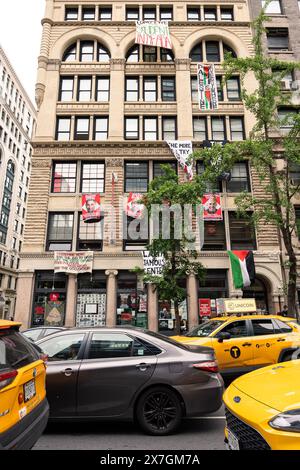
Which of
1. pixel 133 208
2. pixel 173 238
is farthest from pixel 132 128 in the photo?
pixel 173 238

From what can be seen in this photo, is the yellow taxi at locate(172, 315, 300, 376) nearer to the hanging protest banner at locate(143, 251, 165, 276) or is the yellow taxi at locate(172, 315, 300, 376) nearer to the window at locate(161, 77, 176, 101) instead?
the hanging protest banner at locate(143, 251, 165, 276)

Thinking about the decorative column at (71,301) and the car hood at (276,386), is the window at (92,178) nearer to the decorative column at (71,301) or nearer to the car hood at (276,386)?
the decorative column at (71,301)

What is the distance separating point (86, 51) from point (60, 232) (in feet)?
50.2

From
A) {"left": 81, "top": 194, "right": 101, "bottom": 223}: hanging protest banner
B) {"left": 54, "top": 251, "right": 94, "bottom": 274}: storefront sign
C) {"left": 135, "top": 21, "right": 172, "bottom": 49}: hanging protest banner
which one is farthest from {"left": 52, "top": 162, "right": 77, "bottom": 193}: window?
{"left": 135, "top": 21, "right": 172, "bottom": 49}: hanging protest banner

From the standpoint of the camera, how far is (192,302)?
19.2m

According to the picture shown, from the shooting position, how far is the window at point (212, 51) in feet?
80.9

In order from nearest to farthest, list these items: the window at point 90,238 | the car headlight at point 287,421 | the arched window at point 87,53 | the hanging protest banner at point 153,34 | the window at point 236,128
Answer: the car headlight at point 287,421 < the window at point 90,238 < the hanging protest banner at point 153,34 < the window at point 236,128 < the arched window at point 87,53

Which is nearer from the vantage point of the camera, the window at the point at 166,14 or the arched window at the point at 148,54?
the arched window at the point at 148,54

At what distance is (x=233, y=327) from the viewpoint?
8.10 m

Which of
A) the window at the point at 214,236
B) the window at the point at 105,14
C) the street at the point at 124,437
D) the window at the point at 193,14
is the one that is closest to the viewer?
the street at the point at 124,437

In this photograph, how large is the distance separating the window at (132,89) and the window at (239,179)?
9.41 metres

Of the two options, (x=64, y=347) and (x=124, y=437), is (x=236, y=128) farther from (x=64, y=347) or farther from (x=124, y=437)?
(x=124, y=437)

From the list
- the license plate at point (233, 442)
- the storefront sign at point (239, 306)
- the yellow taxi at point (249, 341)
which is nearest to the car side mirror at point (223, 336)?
the yellow taxi at point (249, 341)

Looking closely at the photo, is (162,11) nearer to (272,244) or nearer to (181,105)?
(181,105)
